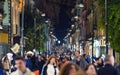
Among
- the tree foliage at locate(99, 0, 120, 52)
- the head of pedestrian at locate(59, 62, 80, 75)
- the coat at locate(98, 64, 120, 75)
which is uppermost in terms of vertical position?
the head of pedestrian at locate(59, 62, 80, 75)

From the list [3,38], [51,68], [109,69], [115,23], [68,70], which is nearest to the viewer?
[68,70]

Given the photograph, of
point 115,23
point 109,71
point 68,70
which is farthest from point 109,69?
point 115,23

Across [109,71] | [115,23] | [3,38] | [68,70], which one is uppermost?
[68,70]

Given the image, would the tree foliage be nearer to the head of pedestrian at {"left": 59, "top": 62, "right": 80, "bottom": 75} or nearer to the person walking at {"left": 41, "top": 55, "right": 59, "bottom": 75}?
the person walking at {"left": 41, "top": 55, "right": 59, "bottom": 75}

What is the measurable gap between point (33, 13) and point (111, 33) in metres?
44.1

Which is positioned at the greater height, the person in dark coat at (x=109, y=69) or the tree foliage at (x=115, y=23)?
the person in dark coat at (x=109, y=69)

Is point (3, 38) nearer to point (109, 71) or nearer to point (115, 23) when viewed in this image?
point (115, 23)

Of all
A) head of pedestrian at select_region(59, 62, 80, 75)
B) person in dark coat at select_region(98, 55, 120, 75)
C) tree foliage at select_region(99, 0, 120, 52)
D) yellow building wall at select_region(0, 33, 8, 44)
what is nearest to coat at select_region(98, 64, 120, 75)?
person in dark coat at select_region(98, 55, 120, 75)

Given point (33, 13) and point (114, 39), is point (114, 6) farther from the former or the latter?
point (33, 13)

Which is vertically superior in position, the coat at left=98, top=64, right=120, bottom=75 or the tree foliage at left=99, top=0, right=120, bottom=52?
the coat at left=98, top=64, right=120, bottom=75

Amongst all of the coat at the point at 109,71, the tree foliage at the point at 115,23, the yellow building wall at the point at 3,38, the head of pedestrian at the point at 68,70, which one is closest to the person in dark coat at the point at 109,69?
the coat at the point at 109,71

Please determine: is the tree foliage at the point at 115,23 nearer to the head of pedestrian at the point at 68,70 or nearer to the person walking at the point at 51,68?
the person walking at the point at 51,68

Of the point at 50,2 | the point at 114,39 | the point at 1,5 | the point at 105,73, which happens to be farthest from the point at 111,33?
the point at 50,2

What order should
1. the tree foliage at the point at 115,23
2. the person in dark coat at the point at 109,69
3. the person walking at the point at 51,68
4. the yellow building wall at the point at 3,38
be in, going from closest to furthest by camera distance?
the person in dark coat at the point at 109,69 < the person walking at the point at 51,68 < the tree foliage at the point at 115,23 < the yellow building wall at the point at 3,38
